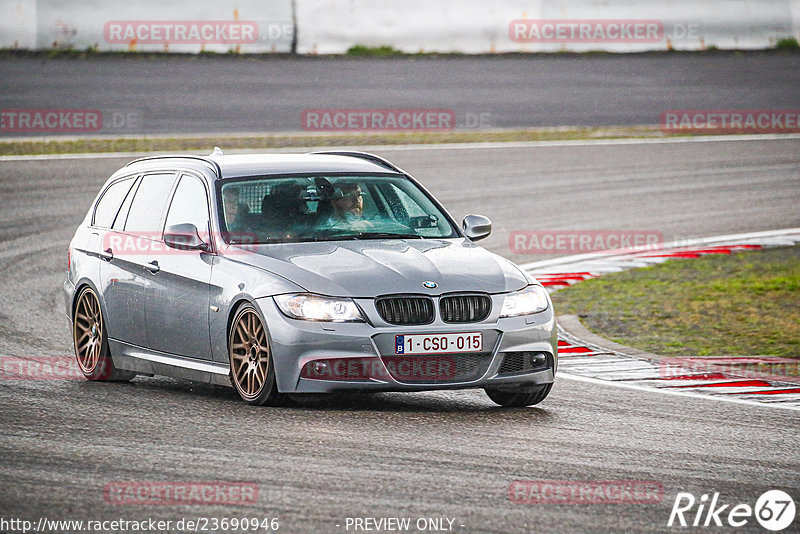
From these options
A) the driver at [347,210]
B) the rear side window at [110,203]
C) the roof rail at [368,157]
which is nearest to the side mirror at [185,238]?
the driver at [347,210]

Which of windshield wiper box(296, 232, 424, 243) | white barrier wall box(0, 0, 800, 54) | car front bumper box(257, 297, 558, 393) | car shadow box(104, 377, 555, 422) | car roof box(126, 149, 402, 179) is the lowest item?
car shadow box(104, 377, 555, 422)

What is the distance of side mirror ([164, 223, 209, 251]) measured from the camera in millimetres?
9602

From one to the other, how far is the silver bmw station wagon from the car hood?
0.01 m

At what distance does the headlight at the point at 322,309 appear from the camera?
8.68 meters

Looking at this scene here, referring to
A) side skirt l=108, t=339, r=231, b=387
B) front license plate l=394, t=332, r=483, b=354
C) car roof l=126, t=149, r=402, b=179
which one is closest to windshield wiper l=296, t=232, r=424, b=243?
car roof l=126, t=149, r=402, b=179

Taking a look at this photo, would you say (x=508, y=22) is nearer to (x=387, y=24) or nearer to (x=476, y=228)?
(x=387, y=24)

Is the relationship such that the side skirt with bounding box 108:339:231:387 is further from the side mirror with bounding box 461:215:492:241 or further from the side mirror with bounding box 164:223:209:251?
the side mirror with bounding box 461:215:492:241

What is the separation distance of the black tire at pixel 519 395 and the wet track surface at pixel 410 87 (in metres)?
16.3

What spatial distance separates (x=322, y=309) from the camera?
8.70 metres

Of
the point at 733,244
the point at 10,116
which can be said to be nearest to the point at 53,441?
the point at 733,244

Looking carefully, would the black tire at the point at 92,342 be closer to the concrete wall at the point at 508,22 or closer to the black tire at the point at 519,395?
the black tire at the point at 519,395

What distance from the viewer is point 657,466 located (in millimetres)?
7516

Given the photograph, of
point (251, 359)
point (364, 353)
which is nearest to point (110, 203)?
point (251, 359)

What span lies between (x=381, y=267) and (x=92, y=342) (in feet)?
8.95
